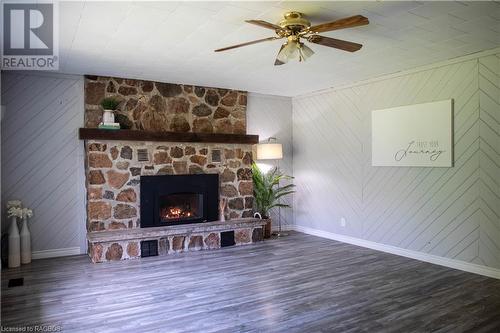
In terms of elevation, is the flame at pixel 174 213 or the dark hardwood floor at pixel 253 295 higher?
the flame at pixel 174 213

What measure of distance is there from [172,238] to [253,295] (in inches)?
79.1

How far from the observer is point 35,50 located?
3883 mm

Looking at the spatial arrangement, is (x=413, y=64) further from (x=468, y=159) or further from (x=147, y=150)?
(x=147, y=150)

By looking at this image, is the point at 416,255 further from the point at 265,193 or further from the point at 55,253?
the point at 55,253

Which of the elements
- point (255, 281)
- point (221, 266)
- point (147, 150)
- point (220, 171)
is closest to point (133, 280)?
point (221, 266)

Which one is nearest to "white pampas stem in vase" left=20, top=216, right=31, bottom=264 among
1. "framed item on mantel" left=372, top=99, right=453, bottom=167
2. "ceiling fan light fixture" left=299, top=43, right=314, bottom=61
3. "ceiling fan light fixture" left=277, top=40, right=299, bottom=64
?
"ceiling fan light fixture" left=277, top=40, right=299, bottom=64

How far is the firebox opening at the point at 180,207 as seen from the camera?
5445 mm

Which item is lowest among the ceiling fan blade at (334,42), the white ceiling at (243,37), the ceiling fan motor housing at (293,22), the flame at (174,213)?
the flame at (174,213)

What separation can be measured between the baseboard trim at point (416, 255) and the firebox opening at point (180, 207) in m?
2.08

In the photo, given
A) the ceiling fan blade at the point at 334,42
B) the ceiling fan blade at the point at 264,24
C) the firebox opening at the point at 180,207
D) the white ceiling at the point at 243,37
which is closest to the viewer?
the ceiling fan blade at the point at 264,24

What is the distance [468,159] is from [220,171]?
135 inches

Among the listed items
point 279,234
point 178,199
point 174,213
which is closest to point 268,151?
point 279,234

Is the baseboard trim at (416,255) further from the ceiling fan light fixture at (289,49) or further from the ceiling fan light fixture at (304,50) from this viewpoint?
the ceiling fan light fixture at (289,49)

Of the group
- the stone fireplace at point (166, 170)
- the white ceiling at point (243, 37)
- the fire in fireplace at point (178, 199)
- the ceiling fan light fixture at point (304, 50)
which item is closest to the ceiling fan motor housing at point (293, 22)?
the white ceiling at point (243, 37)
